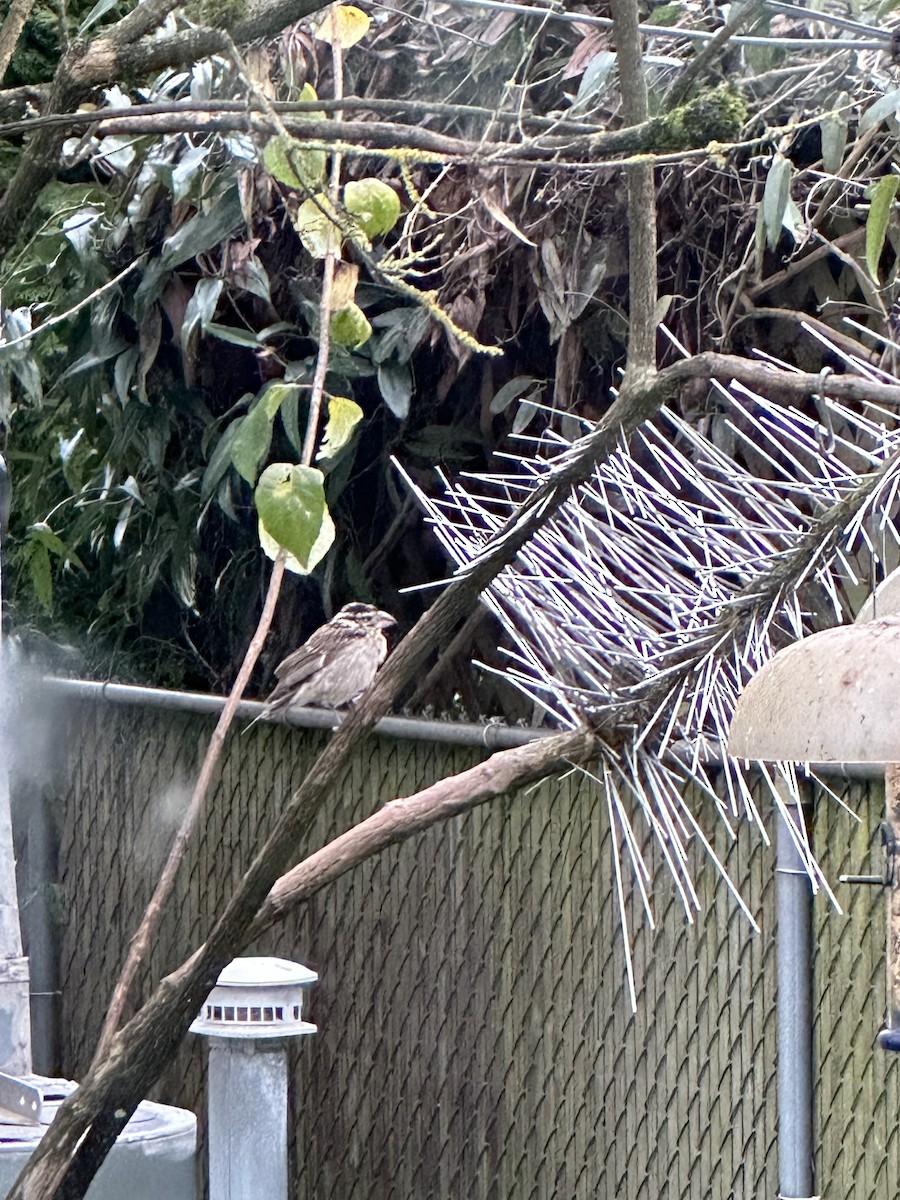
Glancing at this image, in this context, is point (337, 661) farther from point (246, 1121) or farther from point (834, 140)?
point (834, 140)

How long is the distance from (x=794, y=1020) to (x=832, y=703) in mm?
1898

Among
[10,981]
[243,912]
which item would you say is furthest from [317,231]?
[10,981]

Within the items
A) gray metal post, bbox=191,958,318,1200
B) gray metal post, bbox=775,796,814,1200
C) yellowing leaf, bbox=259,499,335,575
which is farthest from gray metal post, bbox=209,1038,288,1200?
yellowing leaf, bbox=259,499,335,575

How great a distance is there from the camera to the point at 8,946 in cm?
374

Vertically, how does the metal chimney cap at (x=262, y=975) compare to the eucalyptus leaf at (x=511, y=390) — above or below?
below

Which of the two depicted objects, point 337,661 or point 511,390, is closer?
point 511,390

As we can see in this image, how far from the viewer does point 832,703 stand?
1.73m

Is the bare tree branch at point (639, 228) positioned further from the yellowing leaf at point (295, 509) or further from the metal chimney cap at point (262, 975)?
the metal chimney cap at point (262, 975)

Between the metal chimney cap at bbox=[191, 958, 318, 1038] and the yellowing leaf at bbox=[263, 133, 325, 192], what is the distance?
191cm

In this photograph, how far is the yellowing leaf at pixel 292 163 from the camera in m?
1.95

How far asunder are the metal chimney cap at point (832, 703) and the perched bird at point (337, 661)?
3125 millimetres

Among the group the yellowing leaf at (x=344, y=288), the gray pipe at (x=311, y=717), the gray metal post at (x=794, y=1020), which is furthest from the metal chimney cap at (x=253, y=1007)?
the yellowing leaf at (x=344, y=288)

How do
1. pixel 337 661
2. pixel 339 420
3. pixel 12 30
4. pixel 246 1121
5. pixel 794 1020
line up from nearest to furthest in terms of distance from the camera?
pixel 12 30 → pixel 339 420 → pixel 794 1020 → pixel 246 1121 → pixel 337 661

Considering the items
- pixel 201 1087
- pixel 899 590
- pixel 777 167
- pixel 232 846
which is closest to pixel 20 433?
pixel 232 846
